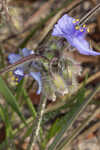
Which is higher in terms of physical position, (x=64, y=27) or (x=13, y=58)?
(x=64, y=27)

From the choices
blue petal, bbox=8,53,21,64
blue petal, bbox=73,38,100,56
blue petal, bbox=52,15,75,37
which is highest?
blue petal, bbox=52,15,75,37

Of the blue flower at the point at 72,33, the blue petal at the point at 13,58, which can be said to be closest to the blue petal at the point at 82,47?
the blue flower at the point at 72,33

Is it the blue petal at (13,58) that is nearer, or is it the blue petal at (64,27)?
the blue petal at (64,27)

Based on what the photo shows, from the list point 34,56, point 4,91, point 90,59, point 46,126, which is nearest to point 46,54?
point 34,56

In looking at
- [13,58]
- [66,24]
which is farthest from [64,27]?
[13,58]

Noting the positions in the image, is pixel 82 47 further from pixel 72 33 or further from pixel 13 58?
pixel 13 58

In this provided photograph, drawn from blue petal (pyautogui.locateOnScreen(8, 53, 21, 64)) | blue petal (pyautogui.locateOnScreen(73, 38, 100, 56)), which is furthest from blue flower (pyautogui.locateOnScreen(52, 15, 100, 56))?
blue petal (pyautogui.locateOnScreen(8, 53, 21, 64))

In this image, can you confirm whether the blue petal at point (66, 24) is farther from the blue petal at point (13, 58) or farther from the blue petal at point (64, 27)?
the blue petal at point (13, 58)

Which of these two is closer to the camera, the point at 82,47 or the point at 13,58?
the point at 82,47

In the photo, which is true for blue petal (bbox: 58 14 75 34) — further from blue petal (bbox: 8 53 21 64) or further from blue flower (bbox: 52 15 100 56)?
blue petal (bbox: 8 53 21 64)
